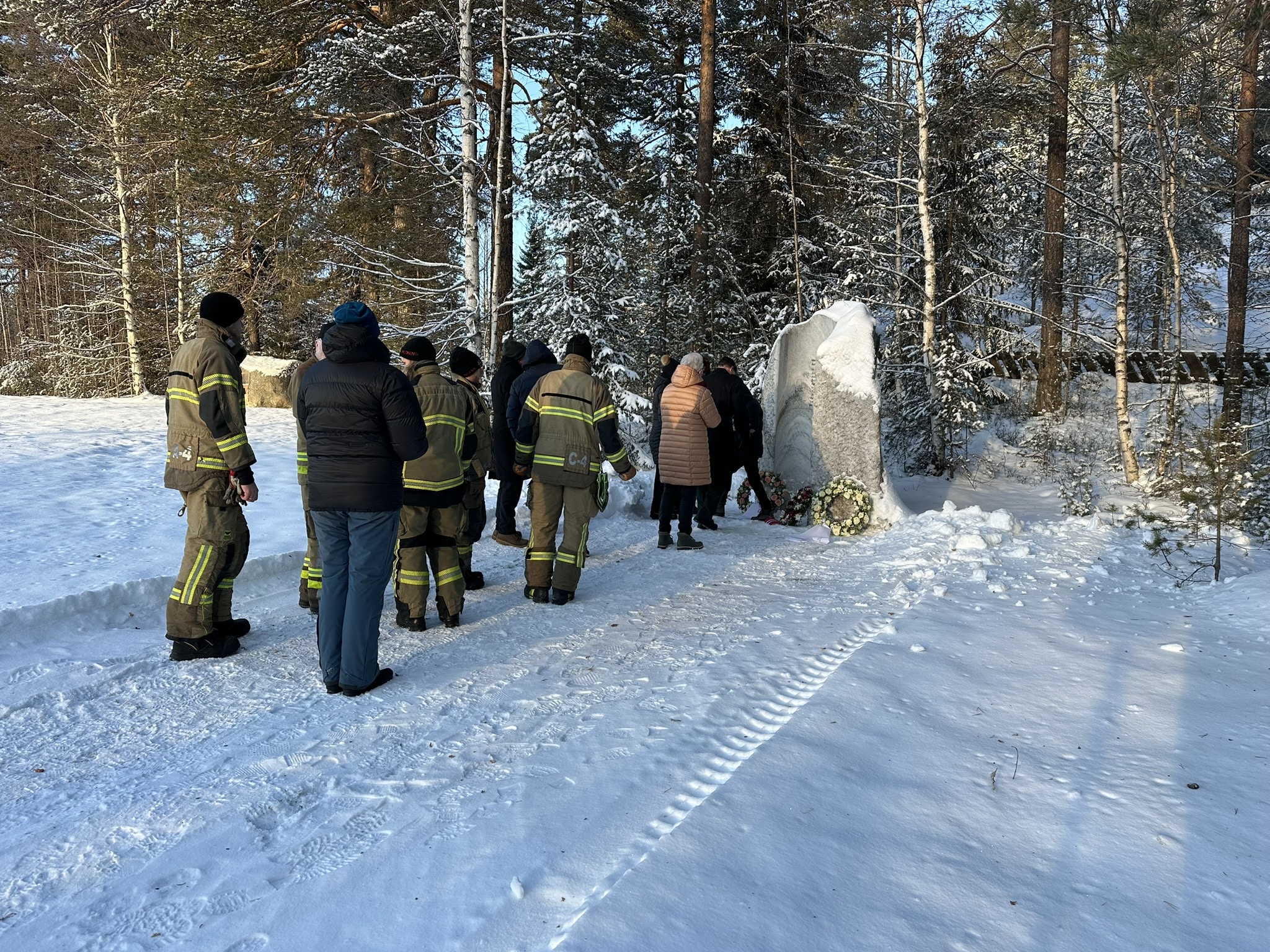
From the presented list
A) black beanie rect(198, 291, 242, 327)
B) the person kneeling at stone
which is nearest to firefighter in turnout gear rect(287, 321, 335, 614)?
black beanie rect(198, 291, 242, 327)

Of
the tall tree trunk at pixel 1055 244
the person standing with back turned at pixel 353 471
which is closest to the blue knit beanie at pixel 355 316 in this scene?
the person standing with back turned at pixel 353 471

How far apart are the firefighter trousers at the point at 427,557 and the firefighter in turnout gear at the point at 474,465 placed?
638mm

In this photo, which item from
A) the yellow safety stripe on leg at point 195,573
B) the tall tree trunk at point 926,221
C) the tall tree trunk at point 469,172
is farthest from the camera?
the tall tree trunk at point 926,221

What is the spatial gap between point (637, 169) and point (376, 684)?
1547 centimetres

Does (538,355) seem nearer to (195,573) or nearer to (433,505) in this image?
(433,505)

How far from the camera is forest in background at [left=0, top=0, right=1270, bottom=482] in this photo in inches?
492

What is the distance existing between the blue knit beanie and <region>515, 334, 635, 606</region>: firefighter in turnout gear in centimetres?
206

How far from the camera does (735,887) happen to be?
2.59m

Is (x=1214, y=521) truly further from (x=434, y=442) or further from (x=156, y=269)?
(x=156, y=269)

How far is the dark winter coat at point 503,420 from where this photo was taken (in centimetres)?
759

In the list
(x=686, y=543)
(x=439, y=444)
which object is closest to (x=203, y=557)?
(x=439, y=444)

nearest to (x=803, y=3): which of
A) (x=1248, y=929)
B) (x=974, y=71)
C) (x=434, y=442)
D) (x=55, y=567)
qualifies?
(x=974, y=71)

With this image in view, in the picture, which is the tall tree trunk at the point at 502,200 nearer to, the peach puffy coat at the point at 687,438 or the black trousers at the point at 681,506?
the peach puffy coat at the point at 687,438

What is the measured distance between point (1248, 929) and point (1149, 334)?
32.8 metres
